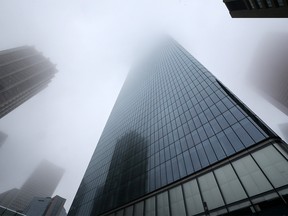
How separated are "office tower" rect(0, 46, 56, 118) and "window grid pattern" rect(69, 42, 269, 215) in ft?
329

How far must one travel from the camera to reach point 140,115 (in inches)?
2413

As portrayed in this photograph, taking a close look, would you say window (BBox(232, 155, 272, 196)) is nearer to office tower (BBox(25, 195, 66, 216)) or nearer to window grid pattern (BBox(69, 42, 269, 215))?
window grid pattern (BBox(69, 42, 269, 215))

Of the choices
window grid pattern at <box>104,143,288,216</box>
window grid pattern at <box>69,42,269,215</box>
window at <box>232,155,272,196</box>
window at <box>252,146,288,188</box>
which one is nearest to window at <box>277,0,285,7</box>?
window grid pattern at <box>69,42,269,215</box>

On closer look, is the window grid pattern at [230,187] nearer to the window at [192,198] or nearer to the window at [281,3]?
the window at [192,198]

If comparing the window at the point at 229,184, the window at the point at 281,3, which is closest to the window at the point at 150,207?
the window at the point at 229,184

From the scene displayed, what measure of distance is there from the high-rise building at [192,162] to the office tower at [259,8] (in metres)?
14.6

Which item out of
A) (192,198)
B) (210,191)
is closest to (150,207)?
(192,198)

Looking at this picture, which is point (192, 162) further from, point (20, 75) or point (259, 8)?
point (20, 75)

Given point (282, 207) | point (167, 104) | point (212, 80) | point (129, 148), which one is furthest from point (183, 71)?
point (282, 207)

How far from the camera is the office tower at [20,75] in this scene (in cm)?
12962

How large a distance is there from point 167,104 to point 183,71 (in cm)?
→ 1293

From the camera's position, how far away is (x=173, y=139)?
36.9 meters

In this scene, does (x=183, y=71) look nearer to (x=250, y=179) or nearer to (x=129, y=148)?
(x=129, y=148)

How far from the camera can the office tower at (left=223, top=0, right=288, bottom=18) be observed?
111 ft
